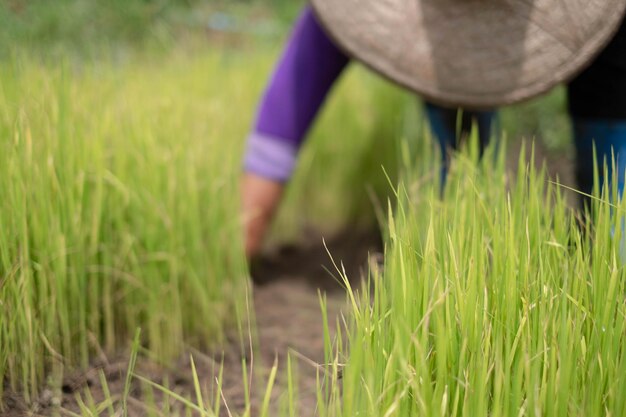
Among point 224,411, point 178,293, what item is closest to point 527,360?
point 224,411

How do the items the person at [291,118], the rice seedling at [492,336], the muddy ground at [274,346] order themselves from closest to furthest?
1. the rice seedling at [492,336]
2. the muddy ground at [274,346]
3. the person at [291,118]

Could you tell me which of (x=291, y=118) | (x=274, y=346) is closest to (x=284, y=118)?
(x=291, y=118)

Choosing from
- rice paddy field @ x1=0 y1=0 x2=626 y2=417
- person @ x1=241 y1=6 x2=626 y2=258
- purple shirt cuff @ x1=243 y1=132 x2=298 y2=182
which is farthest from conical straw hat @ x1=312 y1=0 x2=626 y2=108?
purple shirt cuff @ x1=243 y1=132 x2=298 y2=182

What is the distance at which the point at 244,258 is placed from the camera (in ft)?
4.67

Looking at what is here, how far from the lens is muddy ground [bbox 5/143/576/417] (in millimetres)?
1110

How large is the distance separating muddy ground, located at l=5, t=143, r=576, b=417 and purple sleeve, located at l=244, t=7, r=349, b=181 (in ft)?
0.94

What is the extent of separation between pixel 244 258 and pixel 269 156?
0.31 m

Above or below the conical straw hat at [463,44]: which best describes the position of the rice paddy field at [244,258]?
below

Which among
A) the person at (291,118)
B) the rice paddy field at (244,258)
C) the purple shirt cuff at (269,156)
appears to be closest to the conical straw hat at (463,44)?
the rice paddy field at (244,258)

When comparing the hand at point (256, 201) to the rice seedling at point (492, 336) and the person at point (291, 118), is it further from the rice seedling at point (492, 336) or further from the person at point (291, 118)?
the rice seedling at point (492, 336)

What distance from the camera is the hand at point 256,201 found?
1653 mm

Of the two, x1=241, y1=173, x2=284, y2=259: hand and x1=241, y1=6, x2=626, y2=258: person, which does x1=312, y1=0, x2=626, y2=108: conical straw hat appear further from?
x1=241, y1=173, x2=284, y2=259: hand

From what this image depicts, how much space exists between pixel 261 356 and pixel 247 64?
1187 millimetres

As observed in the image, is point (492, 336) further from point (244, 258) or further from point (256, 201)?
point (256, 201)
